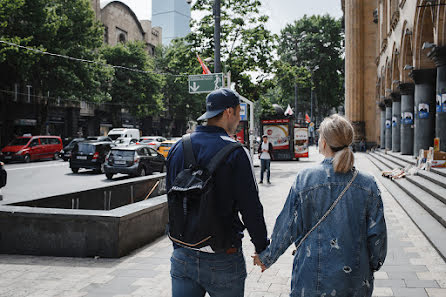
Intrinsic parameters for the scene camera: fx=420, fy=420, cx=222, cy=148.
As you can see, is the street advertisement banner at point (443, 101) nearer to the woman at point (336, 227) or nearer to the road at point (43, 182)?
the road at point (43, 182)

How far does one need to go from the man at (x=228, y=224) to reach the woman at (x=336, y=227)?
210 millimetres

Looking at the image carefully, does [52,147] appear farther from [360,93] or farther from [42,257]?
[360,93]

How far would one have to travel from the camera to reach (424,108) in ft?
53.8

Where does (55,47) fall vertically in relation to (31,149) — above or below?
above

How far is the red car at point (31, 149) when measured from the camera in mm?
26594

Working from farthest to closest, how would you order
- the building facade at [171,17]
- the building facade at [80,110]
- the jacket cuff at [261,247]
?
the building facade at [171,17] → the building facade at [80,110] → the jacket cuff at [261,247]

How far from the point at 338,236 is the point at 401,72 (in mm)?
21554

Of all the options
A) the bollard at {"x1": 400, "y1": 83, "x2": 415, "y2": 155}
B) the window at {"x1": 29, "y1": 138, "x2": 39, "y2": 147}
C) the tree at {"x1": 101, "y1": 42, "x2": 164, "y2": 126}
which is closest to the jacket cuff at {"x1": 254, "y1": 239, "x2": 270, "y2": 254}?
the bollard at {"x1": 400, "y1": 83, "x2": 415, "y2": 155}

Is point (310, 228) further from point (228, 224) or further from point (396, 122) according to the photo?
point (396, 122)

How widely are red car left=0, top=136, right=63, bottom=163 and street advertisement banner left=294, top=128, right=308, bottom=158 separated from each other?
16.9 meters

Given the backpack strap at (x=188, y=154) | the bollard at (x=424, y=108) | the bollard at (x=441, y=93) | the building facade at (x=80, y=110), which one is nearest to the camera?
the backpack strap at (x=188, y=154)

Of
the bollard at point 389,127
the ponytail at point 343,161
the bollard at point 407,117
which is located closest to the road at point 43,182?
the ponytail at point 343,161

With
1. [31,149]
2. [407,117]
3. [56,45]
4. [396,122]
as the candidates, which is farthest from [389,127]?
[56,45]

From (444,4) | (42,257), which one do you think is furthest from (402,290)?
(444,4)
